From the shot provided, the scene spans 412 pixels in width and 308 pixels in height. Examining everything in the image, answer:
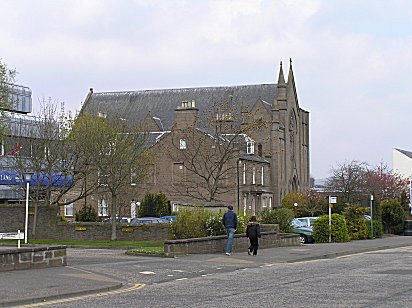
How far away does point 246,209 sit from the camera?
69.5 metres

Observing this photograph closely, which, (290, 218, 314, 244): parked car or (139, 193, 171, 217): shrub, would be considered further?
(139, 193, 171, 217): shrub

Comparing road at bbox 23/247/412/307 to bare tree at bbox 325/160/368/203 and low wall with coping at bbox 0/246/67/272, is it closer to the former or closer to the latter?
low wall with coping at bbox 0/246/67/272

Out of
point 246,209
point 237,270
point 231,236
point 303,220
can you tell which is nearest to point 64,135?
point 303,220

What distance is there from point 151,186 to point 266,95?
2399 cm

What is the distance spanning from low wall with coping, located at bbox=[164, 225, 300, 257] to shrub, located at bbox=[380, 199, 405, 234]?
63.2 feet

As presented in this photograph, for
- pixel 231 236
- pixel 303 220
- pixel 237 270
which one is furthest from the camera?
pixel 303 220

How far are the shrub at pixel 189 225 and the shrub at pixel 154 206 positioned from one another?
2811 centimetres

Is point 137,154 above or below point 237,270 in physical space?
above

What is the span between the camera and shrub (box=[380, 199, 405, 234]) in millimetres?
52312

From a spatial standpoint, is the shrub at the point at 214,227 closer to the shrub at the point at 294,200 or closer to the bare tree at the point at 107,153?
the bare tree at the point at 107,153

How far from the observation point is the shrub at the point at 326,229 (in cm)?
3878

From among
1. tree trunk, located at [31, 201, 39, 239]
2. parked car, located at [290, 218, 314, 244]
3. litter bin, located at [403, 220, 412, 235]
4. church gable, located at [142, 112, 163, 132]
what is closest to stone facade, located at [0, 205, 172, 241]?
tree trunk, located at [31, 201, 39, 239]

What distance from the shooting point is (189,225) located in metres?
29.2

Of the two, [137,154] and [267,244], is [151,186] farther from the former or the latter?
[267,244]
